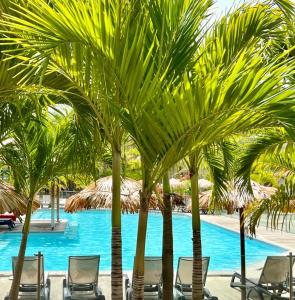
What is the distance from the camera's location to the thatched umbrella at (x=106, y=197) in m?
7.99

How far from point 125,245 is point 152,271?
10.8 m

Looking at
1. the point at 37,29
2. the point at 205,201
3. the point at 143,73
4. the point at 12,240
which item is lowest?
the point at 12,240

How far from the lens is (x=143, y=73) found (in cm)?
286

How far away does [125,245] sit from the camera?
19031 millimetres

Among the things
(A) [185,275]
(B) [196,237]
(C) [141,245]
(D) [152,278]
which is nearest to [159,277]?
(D) [152,278]

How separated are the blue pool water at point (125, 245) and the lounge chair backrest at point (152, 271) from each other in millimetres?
5176

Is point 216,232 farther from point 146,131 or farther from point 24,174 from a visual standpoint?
Answer: point 146,131

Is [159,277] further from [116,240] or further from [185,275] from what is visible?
[116,240]

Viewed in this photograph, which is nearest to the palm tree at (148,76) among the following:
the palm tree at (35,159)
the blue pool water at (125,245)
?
the palm tree at (35,159)

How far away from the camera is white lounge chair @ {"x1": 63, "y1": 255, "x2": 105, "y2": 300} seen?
8273mm

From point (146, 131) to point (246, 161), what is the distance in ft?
10.1

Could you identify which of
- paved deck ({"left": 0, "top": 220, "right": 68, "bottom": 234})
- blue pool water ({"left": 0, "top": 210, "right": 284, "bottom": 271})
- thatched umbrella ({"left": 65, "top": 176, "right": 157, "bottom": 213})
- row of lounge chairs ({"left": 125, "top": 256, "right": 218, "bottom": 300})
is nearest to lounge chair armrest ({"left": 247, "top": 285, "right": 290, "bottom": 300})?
row of lounge chairs ({"left": 125, "top": 256, "right": 218, "bottom": 300})

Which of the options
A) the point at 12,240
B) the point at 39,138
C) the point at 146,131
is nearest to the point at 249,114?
the point at 146,131

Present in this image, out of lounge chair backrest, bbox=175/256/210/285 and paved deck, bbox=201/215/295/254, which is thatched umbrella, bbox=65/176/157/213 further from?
paved deck, bbox=201/215/295/254
